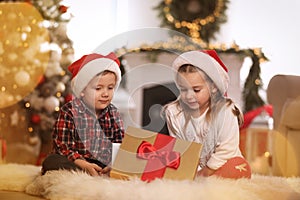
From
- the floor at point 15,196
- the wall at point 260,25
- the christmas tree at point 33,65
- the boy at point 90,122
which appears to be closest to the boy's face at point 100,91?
the boy at point 90,122

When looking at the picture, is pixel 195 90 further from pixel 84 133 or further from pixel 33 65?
pixel 33 65

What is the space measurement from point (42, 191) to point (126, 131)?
25 centimetres

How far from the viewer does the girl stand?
3.81 feet

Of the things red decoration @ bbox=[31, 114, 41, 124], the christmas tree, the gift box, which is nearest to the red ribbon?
the gift box

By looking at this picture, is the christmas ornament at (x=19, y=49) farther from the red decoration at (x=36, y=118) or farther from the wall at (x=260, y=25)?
the wall at (x=260, y=25)

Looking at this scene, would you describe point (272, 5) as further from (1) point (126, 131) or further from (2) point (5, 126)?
(1) point (126, 131)

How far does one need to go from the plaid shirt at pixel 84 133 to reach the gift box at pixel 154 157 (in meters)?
0.09

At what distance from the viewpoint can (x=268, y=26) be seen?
134 inches

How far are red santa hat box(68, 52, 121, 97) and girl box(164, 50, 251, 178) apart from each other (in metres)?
Result: 0.16

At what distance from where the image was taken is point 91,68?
1.23 meters

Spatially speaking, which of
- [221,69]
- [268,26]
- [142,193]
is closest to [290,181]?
[221,69]

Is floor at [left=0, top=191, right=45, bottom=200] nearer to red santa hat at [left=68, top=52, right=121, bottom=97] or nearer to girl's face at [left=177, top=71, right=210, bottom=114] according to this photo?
red santa hat at [left=68, top=52, right=121, bottom=97]

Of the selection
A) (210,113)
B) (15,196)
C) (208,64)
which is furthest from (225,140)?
(15,196)

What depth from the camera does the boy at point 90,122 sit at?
1234mm
